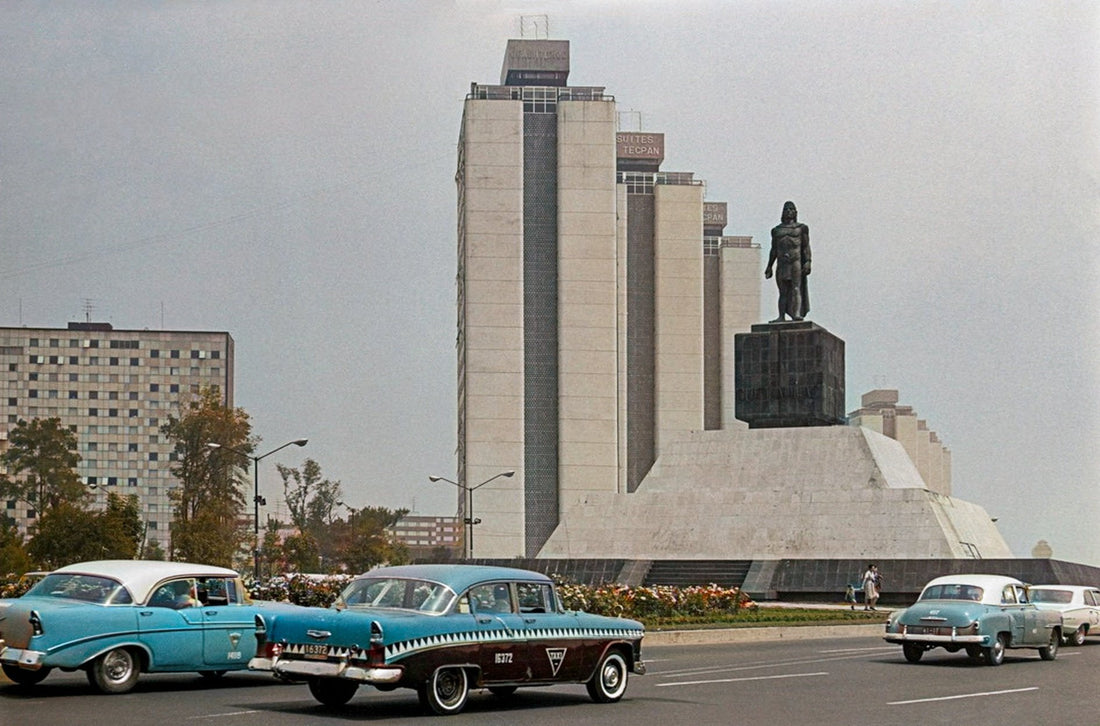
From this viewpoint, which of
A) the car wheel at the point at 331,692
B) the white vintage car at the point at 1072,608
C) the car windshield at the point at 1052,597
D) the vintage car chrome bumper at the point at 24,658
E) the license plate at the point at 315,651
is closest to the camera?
the license plate at the point at 315,651

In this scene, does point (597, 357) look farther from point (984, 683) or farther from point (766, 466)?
point (984, 683)

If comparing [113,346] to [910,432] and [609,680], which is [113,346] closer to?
[910,432]

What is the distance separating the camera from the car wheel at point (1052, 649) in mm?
19844

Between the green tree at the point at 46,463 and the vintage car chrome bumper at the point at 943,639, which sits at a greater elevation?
the green tree at the point at 46,463

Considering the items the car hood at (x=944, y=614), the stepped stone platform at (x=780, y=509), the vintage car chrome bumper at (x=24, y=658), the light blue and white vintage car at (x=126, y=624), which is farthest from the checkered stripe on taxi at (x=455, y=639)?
the stepped stone platform at (x=780, y=509)

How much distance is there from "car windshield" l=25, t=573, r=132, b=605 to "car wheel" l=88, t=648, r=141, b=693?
475 millimetres

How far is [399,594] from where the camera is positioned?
41.3 ft

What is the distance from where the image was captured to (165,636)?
1383cm

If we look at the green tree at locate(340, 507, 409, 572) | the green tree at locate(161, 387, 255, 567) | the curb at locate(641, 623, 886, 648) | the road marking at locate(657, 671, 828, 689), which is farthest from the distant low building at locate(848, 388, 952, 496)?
the road marking at locate(657, 671, 828, 689)

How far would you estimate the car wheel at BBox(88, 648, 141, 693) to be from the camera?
1338 cm

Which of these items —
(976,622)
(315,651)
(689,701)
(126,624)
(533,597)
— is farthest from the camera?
(976,622)

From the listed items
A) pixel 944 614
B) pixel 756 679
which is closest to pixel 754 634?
pixel 944 614

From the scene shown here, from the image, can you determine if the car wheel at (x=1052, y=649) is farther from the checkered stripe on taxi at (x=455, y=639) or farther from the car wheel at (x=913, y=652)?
the checkered stripe on taxi at (x=455, y=639)

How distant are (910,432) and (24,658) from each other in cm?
11451
